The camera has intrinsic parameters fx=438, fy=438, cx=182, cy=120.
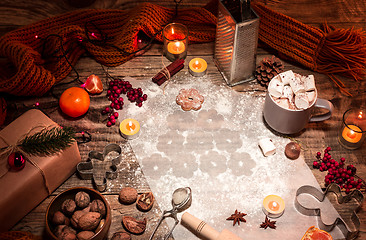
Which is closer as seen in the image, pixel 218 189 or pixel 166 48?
pixel 218 189

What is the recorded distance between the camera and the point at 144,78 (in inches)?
70.7

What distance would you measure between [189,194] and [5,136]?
635 mm

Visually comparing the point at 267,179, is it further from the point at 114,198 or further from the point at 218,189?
the point at 114,198

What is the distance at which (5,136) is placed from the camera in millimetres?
1441

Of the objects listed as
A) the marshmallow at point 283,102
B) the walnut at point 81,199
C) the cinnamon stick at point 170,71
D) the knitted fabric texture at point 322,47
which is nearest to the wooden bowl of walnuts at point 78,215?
the walnut at point 81,199

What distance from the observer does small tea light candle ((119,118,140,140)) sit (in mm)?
1617

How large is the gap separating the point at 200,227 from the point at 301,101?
22.0 inches

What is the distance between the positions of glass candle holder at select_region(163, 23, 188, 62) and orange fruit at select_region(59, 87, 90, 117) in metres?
0.40

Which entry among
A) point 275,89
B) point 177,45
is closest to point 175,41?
point 177,45

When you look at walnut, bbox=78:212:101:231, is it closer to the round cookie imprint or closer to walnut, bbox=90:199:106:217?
walnut, bbox=90:199:106:217

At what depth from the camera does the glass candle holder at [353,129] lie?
5.23 ft

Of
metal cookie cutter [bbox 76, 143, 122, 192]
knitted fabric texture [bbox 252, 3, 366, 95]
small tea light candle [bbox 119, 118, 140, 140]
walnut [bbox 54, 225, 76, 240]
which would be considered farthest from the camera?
knitted fabric texture [bbox 252, 3, 366, 95]

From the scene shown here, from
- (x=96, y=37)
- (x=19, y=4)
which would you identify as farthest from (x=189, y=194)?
(x=19, y=4)

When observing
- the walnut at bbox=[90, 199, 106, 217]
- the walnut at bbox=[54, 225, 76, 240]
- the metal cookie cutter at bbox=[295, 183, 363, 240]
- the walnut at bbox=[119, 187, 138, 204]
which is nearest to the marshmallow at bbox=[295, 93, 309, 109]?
the metal cookie cutter at bbox=[295, 183, 363, 240]
